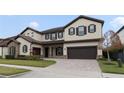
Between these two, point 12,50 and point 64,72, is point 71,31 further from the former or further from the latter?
point 64,72

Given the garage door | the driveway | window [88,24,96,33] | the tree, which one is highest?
window [88,24,96,33]

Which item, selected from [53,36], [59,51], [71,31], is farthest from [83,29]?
[53,36]

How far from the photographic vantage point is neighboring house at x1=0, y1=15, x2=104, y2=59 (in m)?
27.6

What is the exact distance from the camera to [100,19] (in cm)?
2748

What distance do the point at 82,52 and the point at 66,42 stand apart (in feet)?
11.2

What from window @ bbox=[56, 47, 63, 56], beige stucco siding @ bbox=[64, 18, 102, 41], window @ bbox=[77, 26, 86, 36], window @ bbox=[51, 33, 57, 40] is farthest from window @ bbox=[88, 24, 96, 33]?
window @ bbox=[51, 33, 57, 40]

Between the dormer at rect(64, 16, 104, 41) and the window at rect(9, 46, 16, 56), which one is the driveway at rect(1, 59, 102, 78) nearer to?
the dormer at rect(64, 16, 104, 41)

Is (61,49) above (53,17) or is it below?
below

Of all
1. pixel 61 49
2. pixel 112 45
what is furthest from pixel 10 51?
pixel 112 45

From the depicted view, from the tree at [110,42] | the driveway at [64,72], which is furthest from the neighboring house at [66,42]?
the driveway at [64,72]

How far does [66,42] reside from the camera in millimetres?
30234

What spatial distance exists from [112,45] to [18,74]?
521 inches

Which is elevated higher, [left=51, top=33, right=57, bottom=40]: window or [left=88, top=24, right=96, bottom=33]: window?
[left=88, top=24, right=96, bottom=33]: window
